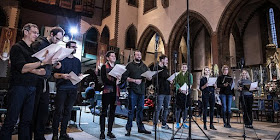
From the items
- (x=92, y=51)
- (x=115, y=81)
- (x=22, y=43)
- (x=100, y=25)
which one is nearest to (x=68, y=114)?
(x=115, y=81)

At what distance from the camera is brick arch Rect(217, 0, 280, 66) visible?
8.63 m

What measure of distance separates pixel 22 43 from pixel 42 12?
15761 mm

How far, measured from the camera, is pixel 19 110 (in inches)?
74.5

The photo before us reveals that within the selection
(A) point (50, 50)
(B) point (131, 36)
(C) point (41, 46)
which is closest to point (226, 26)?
(B) point (131, 36)

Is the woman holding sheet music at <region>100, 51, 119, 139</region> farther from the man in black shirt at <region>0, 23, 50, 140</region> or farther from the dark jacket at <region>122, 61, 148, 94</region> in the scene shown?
the man in black shirt at <region>0, 23, 50, 140</region>

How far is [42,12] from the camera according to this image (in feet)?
50.5

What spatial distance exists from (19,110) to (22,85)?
260 mm

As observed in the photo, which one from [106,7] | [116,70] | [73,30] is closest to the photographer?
[116,70]

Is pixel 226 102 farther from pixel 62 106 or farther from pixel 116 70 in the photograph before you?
pixel 62 106

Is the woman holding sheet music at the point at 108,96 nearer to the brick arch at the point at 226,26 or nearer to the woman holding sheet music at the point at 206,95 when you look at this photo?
the woman holding sheet music at the point at 206,95

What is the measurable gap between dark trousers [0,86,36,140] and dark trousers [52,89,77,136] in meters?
0.74

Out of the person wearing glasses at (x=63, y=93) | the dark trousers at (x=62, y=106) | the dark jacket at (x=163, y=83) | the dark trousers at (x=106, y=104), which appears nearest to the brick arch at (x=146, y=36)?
the dark jacket at (x=163, y=83)

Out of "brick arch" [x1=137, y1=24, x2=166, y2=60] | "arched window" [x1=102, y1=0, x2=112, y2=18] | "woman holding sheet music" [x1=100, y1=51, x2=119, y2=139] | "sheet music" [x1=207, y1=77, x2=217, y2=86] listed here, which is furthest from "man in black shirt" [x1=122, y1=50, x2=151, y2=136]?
"arched window" [x1=102, y1=0, x2=112, y2=18]

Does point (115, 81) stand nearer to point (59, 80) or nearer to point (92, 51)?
point (59, 80)
